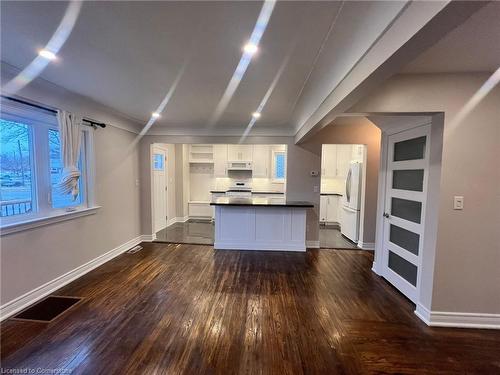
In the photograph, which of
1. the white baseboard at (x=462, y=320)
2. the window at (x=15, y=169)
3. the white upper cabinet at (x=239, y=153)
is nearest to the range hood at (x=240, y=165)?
the white upper cabinet at (x=239, y=153)

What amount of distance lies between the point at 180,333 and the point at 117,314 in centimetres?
78

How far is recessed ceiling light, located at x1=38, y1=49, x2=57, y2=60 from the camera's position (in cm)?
196

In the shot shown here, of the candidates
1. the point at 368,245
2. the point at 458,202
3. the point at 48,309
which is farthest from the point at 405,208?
the point at 48,309

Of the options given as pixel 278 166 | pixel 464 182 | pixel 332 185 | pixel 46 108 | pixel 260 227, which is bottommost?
pixel 260 227

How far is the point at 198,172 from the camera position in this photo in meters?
7.25

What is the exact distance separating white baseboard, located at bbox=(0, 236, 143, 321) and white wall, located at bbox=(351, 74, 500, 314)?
4.13 metres

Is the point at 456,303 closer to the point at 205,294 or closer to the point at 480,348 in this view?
the point at 480,348

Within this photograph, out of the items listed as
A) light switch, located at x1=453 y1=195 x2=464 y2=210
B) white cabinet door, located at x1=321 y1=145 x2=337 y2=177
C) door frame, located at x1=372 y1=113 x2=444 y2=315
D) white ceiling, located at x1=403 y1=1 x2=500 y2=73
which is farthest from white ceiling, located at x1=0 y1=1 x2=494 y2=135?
white cabinet door, located at x1=321 y1=145 x2=337 y2=177

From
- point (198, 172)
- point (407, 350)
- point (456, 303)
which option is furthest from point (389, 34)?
point (198, 172)

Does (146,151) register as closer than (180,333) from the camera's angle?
No

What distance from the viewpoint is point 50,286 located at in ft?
9.23

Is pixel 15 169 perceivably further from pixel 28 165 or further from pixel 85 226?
pixel 85 226

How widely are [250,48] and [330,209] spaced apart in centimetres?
551

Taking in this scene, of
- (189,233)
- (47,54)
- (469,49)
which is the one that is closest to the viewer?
(469,49)
